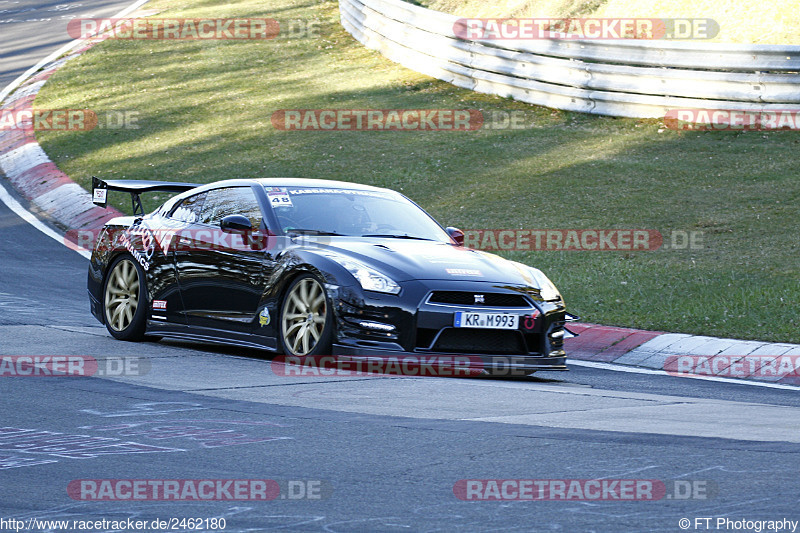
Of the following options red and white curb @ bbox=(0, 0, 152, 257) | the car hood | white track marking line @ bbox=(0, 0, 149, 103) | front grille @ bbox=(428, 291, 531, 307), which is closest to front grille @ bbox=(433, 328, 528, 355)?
front grille @ bbox=(428, 291, 531, 307)

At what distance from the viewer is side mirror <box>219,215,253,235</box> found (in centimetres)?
843

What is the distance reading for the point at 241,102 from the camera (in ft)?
74.3

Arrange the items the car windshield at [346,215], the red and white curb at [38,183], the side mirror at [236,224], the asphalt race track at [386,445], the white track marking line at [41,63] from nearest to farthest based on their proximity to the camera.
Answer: the asphalt race track at [386,445] → the side mirror at [236,224] → the car windshield at [346,215] → the red and white curb at [38,183] → the white track marking line at [41,63]

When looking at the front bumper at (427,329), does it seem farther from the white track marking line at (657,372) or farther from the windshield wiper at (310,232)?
the white track marking line at (657,372)

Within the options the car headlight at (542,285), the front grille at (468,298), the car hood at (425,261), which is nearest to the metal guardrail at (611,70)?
the car headlight at (542,285)

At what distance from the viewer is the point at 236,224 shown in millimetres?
8469

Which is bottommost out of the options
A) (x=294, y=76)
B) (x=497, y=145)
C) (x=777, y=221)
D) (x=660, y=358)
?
(x=660, y=358)

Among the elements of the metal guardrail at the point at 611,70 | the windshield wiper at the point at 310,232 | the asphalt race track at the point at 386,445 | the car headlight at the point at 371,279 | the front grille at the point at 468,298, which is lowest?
the asphalt race track at the point at 386,445

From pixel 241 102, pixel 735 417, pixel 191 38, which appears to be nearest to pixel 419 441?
pixel 735 417

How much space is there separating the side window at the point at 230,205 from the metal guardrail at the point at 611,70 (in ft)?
30.1

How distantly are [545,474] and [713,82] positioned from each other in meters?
12.5

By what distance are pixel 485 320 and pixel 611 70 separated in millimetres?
10754

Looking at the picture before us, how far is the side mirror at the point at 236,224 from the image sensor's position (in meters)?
8.43

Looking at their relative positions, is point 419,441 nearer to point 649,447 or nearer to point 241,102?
point 649,447
